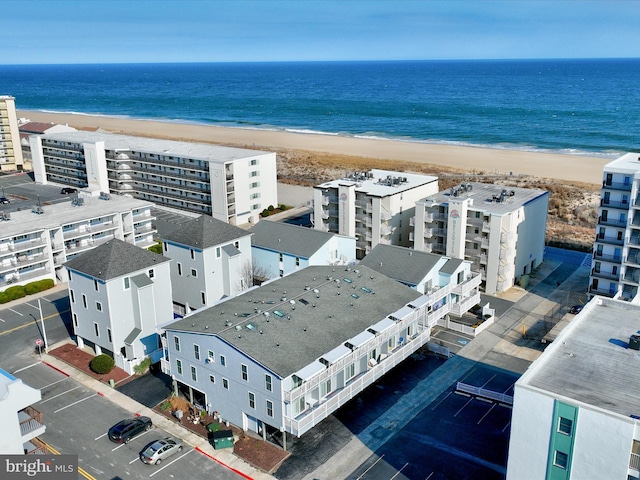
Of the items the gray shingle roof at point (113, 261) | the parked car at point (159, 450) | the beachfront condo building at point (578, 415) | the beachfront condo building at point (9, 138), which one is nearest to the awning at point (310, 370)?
the parked car at point (159, 450)

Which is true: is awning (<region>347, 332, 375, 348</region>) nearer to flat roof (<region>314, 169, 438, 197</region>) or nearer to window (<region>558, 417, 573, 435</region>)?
window (<region>558, 417, 573, 435</region>)

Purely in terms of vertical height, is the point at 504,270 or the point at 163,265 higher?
the point at 163,265

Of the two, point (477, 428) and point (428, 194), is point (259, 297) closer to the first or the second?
point (477, 428)

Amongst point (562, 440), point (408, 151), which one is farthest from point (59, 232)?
point (408, 151)

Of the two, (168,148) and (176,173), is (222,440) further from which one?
(168,148)

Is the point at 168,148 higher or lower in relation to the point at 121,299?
higher

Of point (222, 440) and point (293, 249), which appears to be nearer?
point (222, 440)

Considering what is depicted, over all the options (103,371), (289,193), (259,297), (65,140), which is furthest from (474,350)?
(65,140)

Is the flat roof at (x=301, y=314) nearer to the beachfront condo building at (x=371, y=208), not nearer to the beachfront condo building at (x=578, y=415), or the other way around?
the beachfront condo building at (x=578, y=415)
